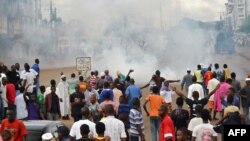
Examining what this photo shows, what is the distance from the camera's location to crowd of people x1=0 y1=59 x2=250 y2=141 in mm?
10438

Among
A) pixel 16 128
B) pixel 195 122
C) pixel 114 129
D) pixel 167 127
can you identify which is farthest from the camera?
pixel 195 122

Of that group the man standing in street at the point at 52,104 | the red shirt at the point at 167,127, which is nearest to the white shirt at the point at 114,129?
the red shirt at the point at 167,127

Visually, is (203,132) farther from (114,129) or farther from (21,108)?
(21,108)

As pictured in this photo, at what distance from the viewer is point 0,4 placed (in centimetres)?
6856

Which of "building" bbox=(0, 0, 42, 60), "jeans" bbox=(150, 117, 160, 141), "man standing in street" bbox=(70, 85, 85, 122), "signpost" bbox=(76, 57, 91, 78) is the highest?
"building" bbox=(0, 0, 42, 60)

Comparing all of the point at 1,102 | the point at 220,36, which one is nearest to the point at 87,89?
the point at 1,102

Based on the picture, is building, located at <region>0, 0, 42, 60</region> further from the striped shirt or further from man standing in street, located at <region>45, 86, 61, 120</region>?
the striped shirt

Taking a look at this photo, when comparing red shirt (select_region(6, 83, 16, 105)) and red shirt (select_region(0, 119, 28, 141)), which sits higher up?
red shirt (select_region(6, 83, 16, 105))

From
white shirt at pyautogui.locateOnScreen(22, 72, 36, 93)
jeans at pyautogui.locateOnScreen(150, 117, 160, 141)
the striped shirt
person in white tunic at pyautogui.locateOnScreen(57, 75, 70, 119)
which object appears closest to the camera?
the striped shirt

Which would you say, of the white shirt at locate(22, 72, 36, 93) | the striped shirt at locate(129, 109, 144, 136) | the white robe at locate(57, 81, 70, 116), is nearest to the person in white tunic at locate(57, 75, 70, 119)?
the white robe at locate(57, 81, 70, 116)

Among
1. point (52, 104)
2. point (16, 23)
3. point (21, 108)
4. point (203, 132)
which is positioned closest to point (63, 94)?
point (52, 104)

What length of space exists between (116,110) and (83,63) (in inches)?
280

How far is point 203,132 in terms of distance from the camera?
33.9ft

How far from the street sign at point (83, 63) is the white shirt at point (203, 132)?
11.0 m
